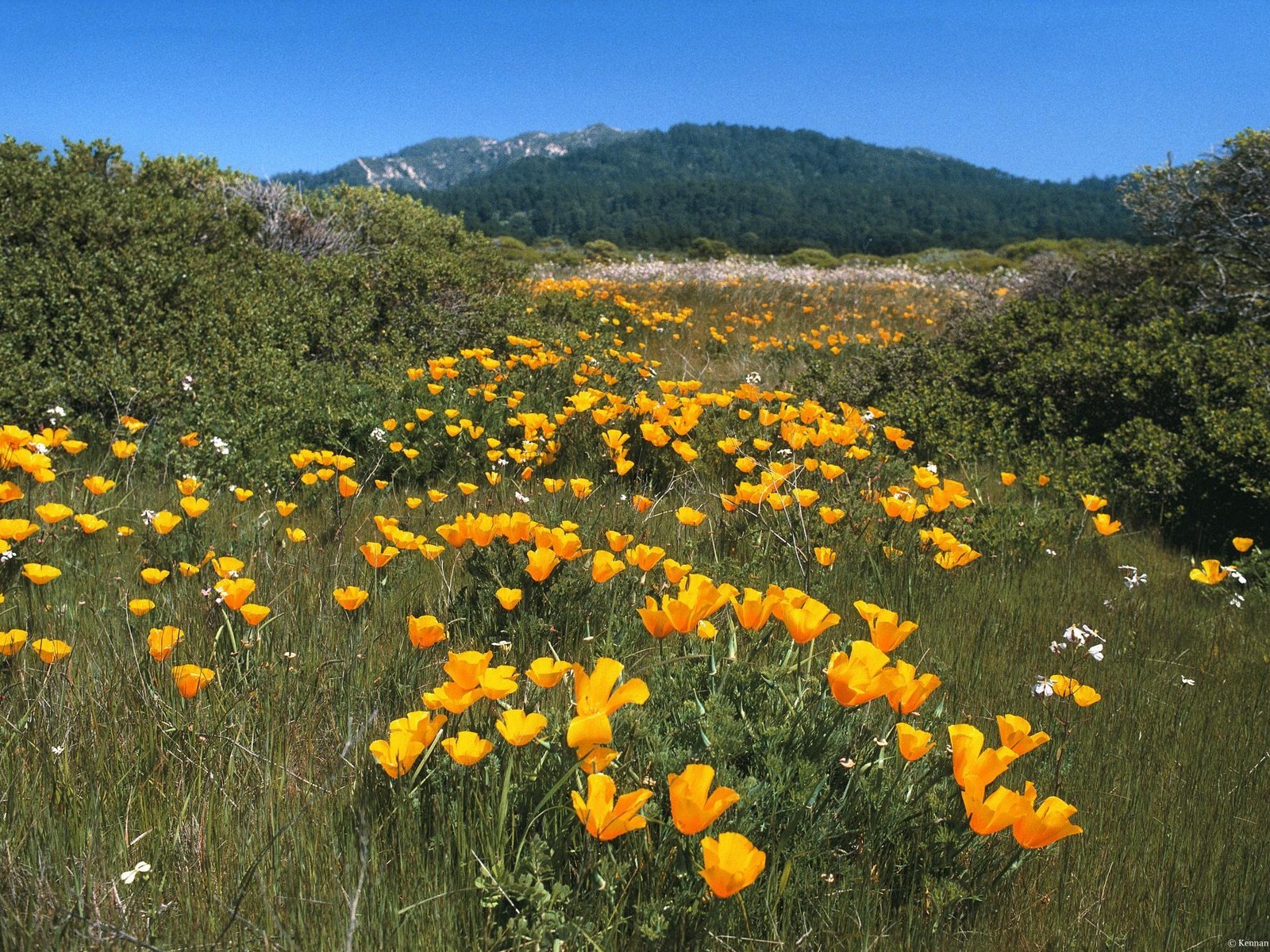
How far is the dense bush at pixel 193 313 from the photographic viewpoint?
14.6ft

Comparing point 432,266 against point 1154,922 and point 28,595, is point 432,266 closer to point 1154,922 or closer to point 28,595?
point 28,595

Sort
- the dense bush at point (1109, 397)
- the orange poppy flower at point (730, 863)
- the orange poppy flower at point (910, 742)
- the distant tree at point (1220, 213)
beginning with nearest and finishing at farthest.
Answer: the orange poppy flower at point (730, 863) < the orange poppy flower at point (910, 742) < the dense bush at point (1109, 397) < the distant tree at point (1220, 213)

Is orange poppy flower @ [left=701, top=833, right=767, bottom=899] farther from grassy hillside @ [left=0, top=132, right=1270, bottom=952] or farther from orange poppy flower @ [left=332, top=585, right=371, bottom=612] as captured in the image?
orange poppy flower @ [left=332, top=585, right=371, bottom=612]

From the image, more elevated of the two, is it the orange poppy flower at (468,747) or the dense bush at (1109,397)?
the dense bush at (1109,397)

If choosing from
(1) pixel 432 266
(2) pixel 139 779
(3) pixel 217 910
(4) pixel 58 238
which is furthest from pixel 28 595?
(1) pixel 432 266

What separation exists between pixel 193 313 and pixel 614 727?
5019mm

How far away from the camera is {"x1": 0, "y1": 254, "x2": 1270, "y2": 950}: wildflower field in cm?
134

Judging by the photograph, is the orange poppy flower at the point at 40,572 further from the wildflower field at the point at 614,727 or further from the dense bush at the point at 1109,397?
the dense bush at the point at 1109,397

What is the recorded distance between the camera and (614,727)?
1.66 m

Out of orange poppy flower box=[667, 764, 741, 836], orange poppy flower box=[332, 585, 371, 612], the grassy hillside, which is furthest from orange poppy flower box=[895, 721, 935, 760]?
orange poppy flower box=[332, 585, 371, 612]

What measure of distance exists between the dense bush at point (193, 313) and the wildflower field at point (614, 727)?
0.83 metres

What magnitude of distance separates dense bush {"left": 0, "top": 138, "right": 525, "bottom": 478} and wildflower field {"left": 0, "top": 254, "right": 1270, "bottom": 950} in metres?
0.83

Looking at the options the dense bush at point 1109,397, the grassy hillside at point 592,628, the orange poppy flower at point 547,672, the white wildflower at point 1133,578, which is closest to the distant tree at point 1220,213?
the grassy hillside at point 592,628

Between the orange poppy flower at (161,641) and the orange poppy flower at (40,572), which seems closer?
the orange poppy flower at (161,641)
